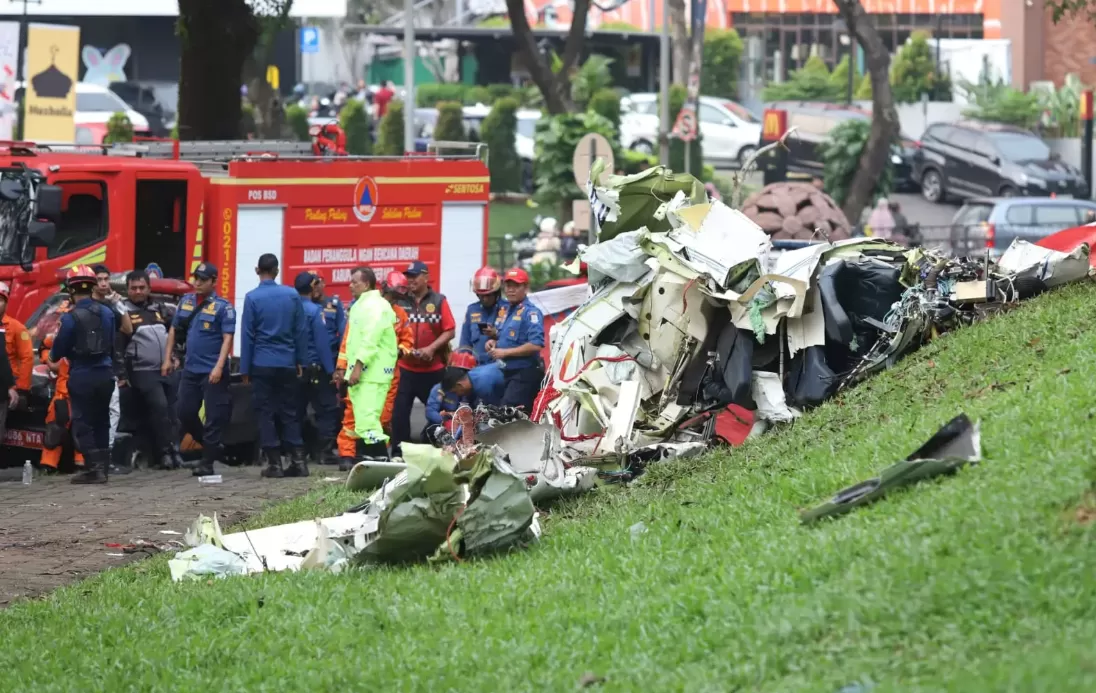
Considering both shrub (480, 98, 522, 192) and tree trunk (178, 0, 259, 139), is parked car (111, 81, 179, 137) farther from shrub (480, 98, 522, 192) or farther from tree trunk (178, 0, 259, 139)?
tree trunk (178, 0, 259, 139)

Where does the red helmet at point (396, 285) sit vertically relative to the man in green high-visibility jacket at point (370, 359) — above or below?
above

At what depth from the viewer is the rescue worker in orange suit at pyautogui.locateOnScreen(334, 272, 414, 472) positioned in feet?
46.8

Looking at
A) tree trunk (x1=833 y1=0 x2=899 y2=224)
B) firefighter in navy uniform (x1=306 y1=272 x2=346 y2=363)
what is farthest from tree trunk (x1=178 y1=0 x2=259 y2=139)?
tree trunk (x1=833 y1=0 x2=899 y2=224)

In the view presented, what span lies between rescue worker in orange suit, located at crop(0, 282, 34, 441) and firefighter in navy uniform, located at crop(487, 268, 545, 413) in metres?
3.91

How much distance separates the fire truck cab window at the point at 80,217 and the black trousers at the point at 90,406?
2.57 metres

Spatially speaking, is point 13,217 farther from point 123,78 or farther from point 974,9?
point 974,9

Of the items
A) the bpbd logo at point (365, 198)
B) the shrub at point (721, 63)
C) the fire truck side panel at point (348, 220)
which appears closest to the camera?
the fire truck side panel at point (348, 220)

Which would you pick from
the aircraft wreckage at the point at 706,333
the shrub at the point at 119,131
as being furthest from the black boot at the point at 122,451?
the shrub at the point at 119,131

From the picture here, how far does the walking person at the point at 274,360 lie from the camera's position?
1406 cm

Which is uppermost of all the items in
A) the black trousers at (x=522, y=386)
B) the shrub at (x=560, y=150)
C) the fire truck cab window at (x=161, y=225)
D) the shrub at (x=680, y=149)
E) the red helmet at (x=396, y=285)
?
the shrub at (x=680, y=149)

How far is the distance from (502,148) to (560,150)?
1270 centimetres

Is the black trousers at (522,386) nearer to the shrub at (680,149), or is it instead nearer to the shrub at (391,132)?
the shrub at (680,149)

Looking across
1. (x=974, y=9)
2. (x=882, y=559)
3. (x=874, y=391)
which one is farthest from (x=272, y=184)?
(x=974, y=9)

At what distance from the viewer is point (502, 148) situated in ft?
138
